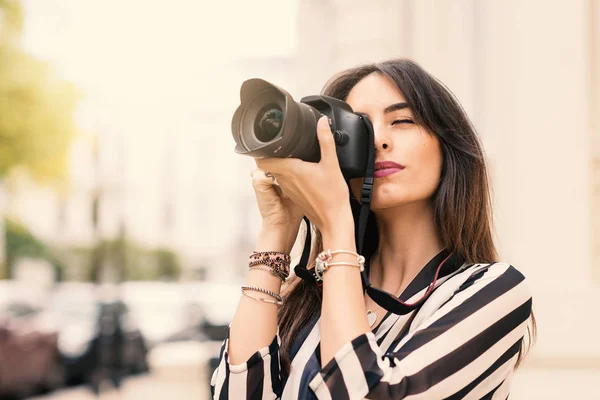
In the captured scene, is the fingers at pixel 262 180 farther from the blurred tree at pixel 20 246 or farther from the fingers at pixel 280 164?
the blurred tree at pixel 20 246

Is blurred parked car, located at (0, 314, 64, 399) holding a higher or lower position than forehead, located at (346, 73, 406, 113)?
lower

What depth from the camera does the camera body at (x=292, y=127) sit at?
79 cm

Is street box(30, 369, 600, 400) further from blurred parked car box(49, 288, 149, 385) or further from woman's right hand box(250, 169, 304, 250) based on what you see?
woman's right hand box(250, 169, 304, 250)

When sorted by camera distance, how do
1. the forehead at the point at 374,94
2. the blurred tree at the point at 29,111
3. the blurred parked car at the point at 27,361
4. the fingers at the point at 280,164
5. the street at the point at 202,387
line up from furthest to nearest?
the blurred tree at the point at 29,111 → the blurred parked car at the point at 27,361 → the street at the point at 202,387 → the forehead at the point at 374,94 → the fingers at the point at 280,164

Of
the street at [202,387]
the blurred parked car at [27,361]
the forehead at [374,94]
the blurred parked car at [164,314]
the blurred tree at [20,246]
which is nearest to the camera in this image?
the forehead at [374,94]

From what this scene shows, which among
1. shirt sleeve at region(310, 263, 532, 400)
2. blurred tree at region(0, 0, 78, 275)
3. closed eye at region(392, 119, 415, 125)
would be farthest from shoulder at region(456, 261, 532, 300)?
blurred tree at region(0, 0, 78, 275)

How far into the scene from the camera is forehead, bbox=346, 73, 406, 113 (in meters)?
0.91

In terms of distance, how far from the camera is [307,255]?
985 mm

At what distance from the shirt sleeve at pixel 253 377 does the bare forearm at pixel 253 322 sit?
1 centimetres

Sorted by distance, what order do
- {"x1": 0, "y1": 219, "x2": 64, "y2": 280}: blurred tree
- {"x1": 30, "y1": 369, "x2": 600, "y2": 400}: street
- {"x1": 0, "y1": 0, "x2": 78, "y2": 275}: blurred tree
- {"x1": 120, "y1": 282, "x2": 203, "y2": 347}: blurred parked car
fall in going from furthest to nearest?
{"x1": 0, "y1": 219, "x2": 64, "y2": 280}: blurred tree < {"x1": 0, "y1": 0, "x2": 78, "y2": 275}: blurred tree < {"x1": 120, "y1": 282, "x2": 203, "y2": 347}: blurred parked car < {"x1": 30, "y1": 369, "x2": 600, "y2": 400}: street

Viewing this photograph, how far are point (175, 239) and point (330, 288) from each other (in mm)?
8952

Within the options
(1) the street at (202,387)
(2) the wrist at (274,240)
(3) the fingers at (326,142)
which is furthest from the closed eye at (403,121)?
(1) the street at (202,387)

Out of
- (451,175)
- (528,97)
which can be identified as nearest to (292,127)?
(451,175)

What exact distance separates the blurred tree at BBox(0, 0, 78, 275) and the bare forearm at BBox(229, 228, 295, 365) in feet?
21.9
